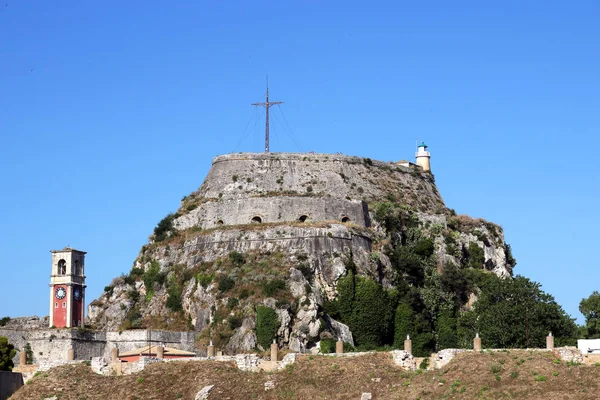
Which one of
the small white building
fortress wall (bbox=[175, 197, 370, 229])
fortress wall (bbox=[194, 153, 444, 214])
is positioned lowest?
the small white building

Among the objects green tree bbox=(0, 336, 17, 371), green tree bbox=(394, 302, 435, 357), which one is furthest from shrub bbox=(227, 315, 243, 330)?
green tree bbox=(0, 336, 17, 371)

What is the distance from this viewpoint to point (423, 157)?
117 meters

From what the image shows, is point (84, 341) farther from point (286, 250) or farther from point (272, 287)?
point (286, 250)

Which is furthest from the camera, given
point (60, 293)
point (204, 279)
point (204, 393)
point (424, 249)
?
point (424, 249)

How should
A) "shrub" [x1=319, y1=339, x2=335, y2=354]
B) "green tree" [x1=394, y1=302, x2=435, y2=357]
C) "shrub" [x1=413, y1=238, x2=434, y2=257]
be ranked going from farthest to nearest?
"shrub" [x1=413, y1=238, x2=434, y2=257] → "green tree" [x1=394, y1=302, x2=435, y2=357] → "shrub" [x1=319, y1=339, x2=335, y2=354]

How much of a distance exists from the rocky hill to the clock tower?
5.80ft

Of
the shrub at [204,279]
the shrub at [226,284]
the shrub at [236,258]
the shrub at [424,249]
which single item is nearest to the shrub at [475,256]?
the shrub at [424,249]

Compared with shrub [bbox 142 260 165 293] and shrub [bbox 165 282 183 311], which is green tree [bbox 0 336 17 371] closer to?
shrub [bbox 165 282 183 311]

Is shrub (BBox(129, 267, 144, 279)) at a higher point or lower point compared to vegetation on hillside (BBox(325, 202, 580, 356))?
higher

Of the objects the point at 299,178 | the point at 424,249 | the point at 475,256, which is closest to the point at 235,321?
the point at 424,249

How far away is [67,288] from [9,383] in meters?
30.1

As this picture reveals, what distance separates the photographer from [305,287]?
89.2 meters

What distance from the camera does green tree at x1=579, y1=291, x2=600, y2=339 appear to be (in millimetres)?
103562

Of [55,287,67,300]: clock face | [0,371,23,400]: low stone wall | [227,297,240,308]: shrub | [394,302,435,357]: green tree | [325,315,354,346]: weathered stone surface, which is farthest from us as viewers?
[55,287,67,300]: clock face
